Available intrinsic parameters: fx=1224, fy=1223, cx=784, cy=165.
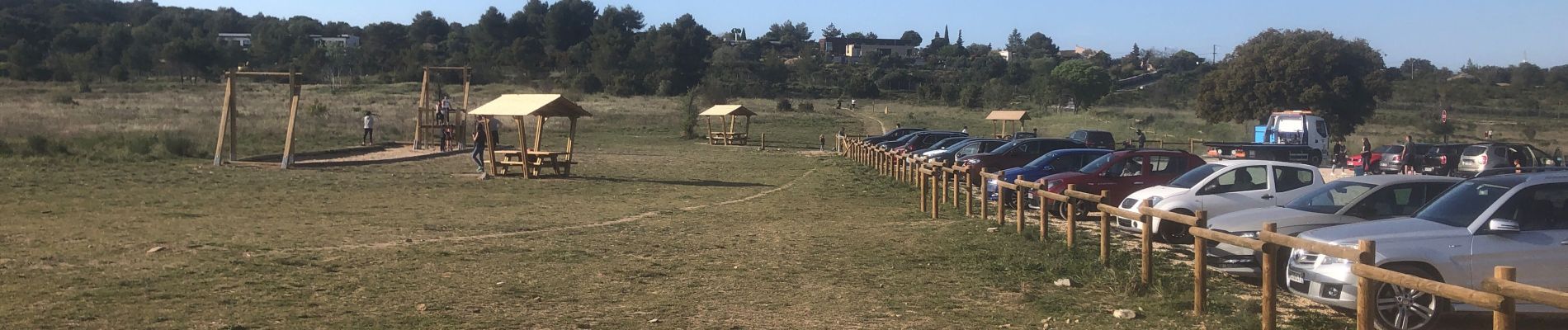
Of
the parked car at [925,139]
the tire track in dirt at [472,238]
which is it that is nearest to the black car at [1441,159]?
the parked car at [925,139]

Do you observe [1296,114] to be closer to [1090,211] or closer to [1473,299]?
[1090,211]

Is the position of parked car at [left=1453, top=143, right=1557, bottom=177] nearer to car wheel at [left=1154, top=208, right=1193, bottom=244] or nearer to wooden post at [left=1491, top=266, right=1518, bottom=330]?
car wheel at [left=1154, top=208, right=1193, bottom=244]

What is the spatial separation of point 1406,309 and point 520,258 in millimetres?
7688

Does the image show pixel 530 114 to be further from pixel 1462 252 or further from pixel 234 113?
pixel 1462 252

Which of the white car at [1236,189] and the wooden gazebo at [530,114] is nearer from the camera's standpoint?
the white car at [1236,189]

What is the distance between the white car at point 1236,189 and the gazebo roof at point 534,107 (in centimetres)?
1378

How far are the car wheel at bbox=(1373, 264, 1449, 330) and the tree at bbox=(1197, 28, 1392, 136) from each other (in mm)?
52001

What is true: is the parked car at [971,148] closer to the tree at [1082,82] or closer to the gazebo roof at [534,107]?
the gazebo roof at [534,107]

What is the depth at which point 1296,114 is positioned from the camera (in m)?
37.8

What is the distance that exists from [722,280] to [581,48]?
106 meters

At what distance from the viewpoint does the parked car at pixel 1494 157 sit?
87.5 feet

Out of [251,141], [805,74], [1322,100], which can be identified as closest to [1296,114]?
[1322,100]

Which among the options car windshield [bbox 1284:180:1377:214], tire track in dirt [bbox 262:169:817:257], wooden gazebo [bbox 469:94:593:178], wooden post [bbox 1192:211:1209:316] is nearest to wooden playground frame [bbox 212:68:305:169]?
wooden gazebo [bbox 469:94:593:178]

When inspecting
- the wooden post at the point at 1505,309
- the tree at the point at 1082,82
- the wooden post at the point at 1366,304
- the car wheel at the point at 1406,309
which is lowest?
the car wheel at the point at 1406,309
